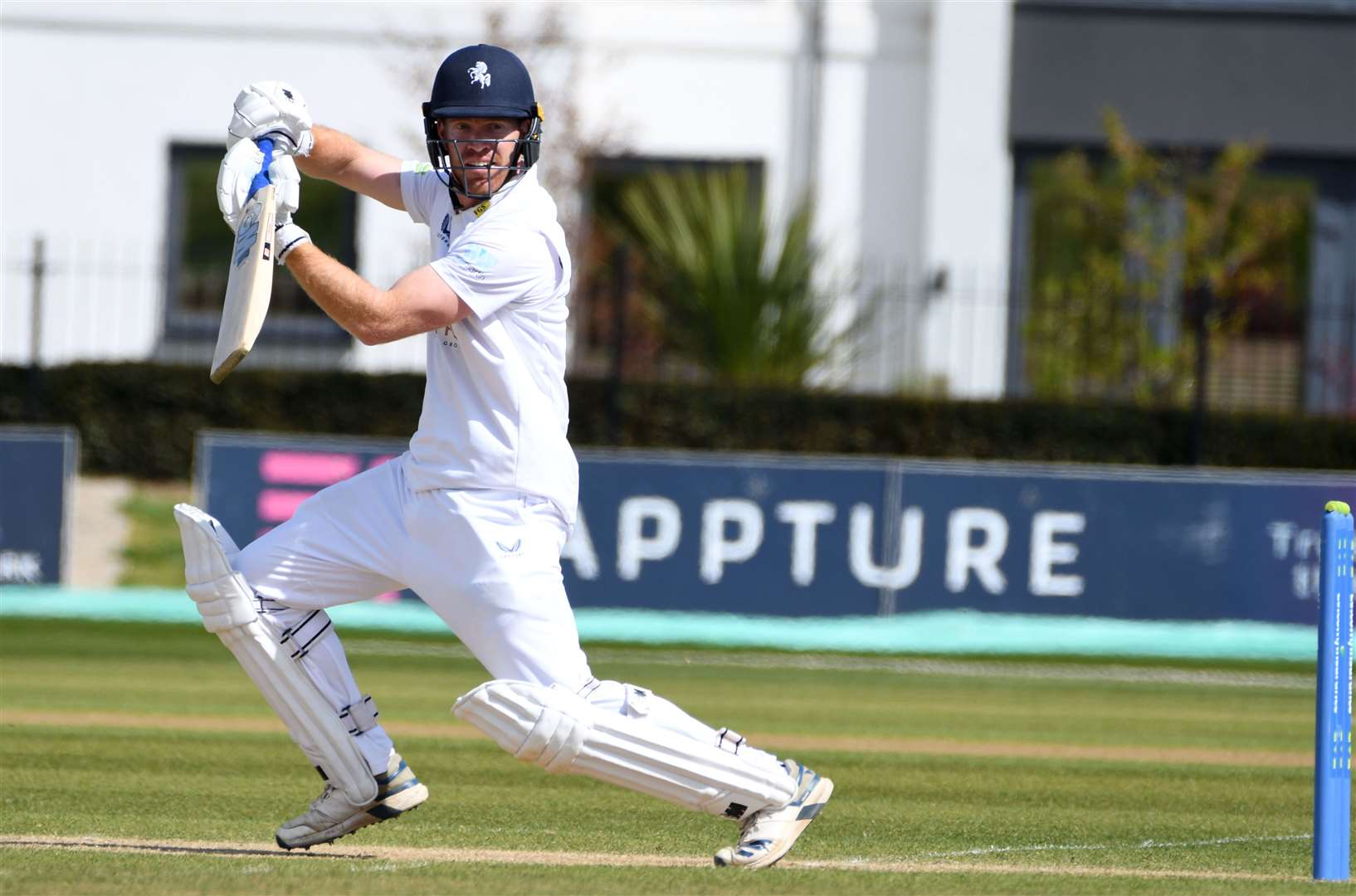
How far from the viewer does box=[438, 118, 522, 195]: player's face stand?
5.38 metres

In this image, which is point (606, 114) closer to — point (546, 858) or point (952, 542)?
point (952, 542)

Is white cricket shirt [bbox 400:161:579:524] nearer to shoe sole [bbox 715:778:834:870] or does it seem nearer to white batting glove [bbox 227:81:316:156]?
white batting glove [bbox 227:81:316:156]

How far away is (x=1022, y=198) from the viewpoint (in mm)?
20375

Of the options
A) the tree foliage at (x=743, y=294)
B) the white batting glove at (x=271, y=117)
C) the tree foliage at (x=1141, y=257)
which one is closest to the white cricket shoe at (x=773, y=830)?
the white batting glove at (x=271, y=117)

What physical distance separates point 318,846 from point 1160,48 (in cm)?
1631

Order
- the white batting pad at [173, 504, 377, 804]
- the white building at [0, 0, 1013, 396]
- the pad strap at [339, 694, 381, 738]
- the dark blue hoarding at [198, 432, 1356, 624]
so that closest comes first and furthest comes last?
the white batting pad at [173, 504, 377, 804] < the pad strap at [339, 694, 381, 738] < the dark blue hoarding at [198, 432, 1356, 624] < the white building at [0, 0, 1013, 396]

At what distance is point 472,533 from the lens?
17.1ft

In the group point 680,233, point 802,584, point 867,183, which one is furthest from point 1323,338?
point 802,584

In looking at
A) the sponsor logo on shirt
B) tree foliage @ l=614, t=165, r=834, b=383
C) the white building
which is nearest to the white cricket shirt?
the sponsor logo on shirt

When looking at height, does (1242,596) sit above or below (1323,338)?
below

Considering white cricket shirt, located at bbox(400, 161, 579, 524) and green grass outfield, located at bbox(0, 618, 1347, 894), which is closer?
white cricket shirt, located at bbox(400, 161, 579, 524)

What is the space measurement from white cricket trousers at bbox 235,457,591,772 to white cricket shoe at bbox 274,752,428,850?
6 centimetres

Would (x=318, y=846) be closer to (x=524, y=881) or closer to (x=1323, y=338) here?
(x=524, y=881)

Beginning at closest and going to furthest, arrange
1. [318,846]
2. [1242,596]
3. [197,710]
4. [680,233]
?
[318,846] → [197,710] → [1242,596] → [680,233]
